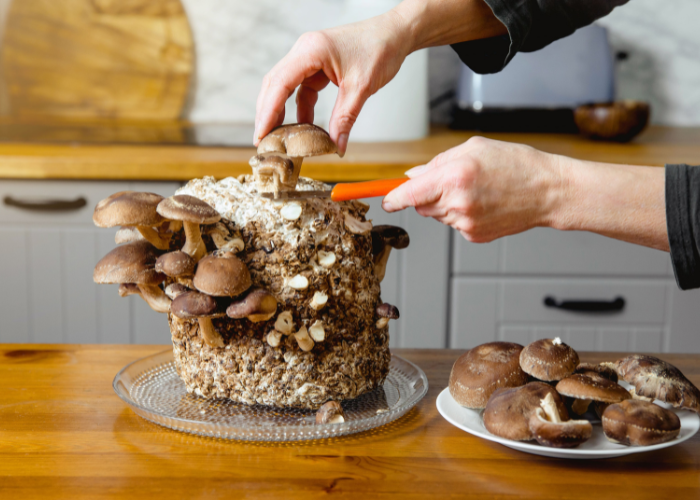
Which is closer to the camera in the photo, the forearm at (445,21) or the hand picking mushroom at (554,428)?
the hand picking mushroom at (554,428)

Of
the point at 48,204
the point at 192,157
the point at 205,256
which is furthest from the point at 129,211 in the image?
the point at 48,204

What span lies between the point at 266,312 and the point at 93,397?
0.31m

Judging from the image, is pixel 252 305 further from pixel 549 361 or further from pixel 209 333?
pixel 549 361

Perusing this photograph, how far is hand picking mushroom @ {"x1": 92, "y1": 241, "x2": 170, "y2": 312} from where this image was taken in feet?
2.55

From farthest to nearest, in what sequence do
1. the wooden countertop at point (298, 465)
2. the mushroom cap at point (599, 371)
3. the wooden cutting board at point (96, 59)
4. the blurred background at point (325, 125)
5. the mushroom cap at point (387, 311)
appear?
the wooden cutting board at point (96, 59), the blurred background at point (325, 125), the mushroom cap at point (387, 311), the mushroom cap at point (599, 371), the wooden countertop at point (298, 465)

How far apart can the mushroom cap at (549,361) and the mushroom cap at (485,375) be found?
0.08 feet

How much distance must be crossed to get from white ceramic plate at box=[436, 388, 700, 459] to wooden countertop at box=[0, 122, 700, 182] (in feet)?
3.38

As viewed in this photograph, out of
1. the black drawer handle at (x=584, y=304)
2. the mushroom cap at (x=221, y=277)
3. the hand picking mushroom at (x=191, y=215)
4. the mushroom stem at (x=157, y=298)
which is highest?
the hand picking mushroom at (x=191, y=215)

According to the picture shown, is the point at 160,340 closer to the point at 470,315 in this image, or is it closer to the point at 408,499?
the point at 470,315

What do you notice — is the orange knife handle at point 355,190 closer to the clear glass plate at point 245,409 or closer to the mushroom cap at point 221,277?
the mushroom cap at point 221,277

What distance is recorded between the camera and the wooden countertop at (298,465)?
26.1 inches

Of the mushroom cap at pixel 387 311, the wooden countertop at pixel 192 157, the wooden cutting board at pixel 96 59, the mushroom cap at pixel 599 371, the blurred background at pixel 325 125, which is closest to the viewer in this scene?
the mushroom cap at pixel 599 371

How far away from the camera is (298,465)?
716 millimetres

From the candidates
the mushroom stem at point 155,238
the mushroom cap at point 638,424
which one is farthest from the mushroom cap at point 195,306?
the mushroom cap at point 638,424
